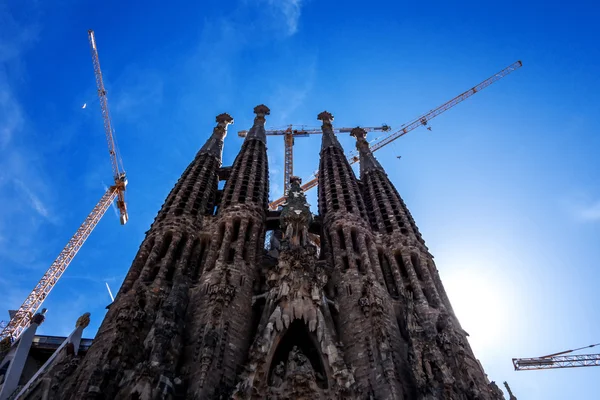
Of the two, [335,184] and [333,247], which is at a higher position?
[335,184]

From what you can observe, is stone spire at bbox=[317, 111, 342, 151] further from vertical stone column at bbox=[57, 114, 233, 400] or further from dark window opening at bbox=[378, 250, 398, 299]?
dark window opening at bbox=[378, 250, 398, 299]

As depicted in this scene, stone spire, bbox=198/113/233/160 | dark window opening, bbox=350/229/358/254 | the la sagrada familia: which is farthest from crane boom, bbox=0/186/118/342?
dark window opening, bbox=350/229/358/254

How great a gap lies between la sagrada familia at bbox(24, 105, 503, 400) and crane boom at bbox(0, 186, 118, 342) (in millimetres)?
24361

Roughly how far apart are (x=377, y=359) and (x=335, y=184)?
18.3m

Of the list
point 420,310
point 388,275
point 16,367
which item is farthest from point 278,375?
point 16,367

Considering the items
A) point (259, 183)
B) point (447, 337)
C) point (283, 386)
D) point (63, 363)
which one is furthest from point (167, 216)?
point (447, 337)

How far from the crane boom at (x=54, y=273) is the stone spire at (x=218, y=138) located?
21.5 metres

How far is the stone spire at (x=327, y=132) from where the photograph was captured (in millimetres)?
45522

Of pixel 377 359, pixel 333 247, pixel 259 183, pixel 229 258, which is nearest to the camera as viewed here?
pixel 377 359

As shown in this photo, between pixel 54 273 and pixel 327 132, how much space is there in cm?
3380

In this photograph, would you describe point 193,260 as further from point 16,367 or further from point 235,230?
point 16,367

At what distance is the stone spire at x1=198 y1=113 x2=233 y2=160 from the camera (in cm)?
4097

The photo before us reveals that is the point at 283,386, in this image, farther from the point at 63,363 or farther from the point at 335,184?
the point at 335,184

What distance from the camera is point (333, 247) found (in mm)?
29375
